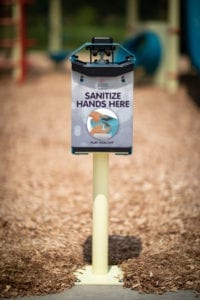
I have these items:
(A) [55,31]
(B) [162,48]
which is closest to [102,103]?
(B) [162,48]

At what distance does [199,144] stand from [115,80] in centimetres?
365

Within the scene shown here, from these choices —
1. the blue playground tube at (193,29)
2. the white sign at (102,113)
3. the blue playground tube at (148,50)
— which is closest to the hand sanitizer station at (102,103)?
the white sign at (102,113)

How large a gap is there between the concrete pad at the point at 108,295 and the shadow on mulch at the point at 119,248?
A: 384 mm

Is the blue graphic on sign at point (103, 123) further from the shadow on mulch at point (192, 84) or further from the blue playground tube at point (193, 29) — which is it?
the shadow on mulch at point (192, 84)

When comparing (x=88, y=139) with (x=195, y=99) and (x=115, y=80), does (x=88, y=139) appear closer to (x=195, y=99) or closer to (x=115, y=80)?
(x=115, y=80)

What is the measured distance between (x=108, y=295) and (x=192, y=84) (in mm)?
7723

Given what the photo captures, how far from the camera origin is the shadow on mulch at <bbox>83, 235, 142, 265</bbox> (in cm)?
352

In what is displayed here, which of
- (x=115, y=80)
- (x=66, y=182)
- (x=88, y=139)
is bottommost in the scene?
(x=66, y=182)

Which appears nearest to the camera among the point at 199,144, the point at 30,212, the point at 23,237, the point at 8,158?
the point at 23,237

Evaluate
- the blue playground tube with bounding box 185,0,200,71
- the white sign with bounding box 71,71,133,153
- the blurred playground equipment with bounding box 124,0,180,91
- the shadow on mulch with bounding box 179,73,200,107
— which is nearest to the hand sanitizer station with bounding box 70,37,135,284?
the white sign with bounding box 71,71,133,153

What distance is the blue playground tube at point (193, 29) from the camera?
8250 mm

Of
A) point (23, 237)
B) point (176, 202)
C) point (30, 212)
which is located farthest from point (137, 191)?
point (23, 237)

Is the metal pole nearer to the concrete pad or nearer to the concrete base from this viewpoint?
the concrete base

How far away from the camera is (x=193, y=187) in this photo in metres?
4.99
